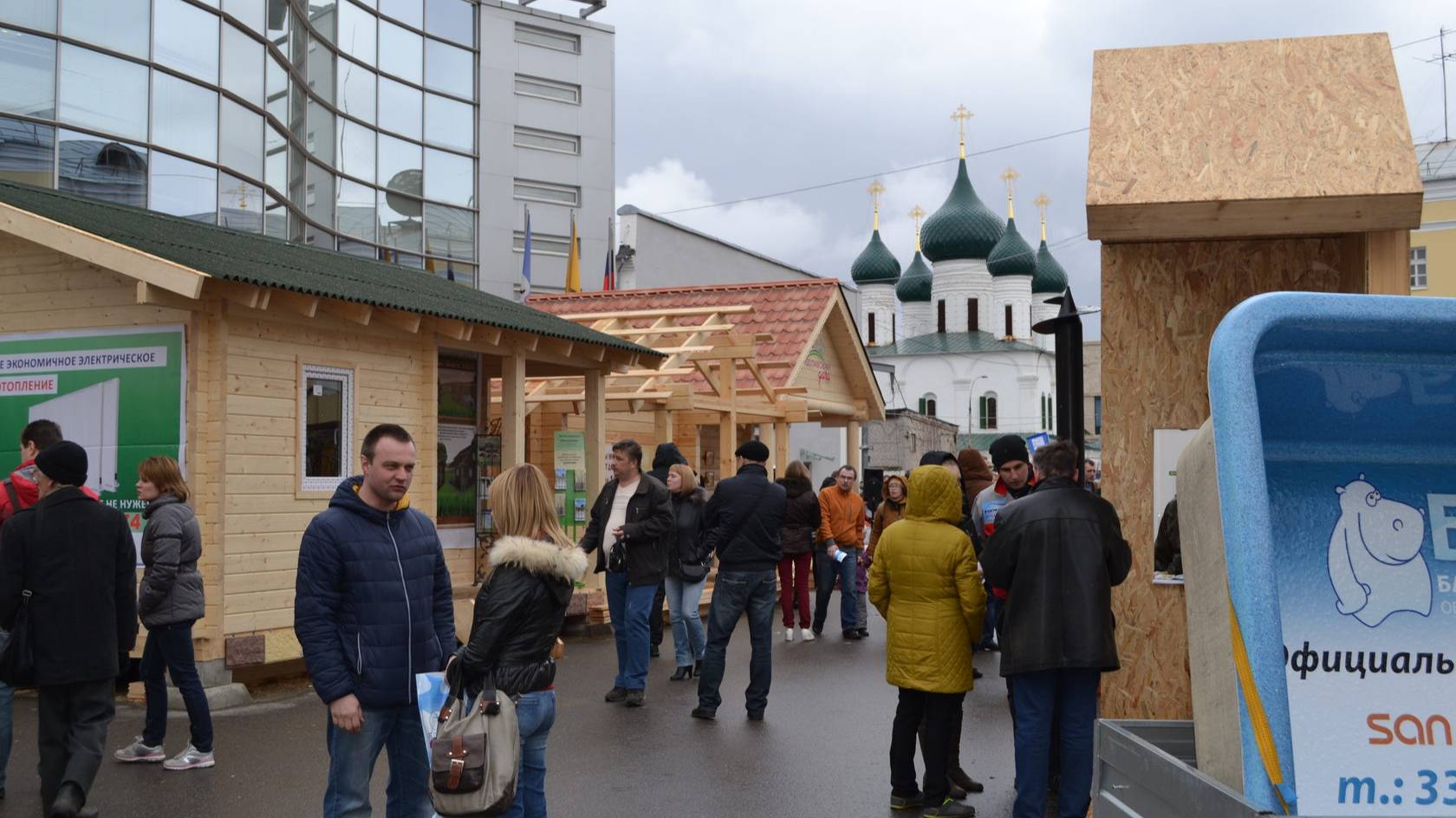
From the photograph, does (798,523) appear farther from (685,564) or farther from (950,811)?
(950,811)

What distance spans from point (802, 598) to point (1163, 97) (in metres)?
10.1

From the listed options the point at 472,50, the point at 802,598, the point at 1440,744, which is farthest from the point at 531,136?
the point at 1440,744

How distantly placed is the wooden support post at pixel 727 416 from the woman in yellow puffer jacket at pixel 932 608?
12941mm

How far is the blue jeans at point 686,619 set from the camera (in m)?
11.8

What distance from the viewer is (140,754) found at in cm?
852

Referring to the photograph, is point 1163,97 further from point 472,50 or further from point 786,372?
point 472,50

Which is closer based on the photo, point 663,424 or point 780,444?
point 663,424

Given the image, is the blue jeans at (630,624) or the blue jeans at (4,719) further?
the blue jeans at (630,624)

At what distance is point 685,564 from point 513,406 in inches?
160

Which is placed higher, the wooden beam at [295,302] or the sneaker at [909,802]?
the wooden beam at [295,302]

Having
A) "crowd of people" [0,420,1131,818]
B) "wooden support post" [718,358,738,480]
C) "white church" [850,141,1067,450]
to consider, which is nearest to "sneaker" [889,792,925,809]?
"crowd of people" [0,420,1131,818]

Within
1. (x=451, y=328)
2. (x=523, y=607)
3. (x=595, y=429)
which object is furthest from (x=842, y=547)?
(x=523, y=607)

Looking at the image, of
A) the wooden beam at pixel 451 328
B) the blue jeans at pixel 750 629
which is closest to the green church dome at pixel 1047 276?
the wooden beam at pixel 451 328

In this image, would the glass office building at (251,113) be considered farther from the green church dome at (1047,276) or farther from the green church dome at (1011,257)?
the green church dome at (1047,276)
